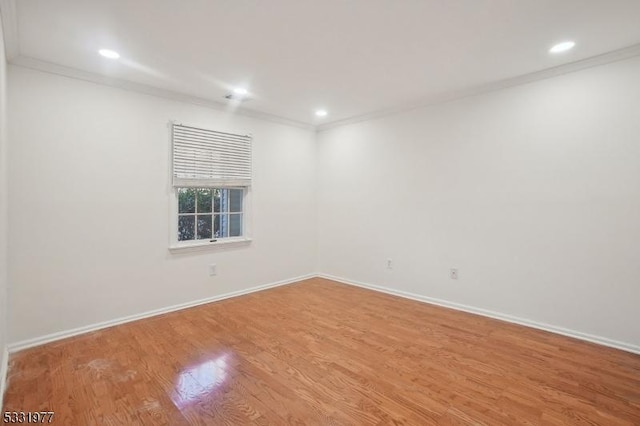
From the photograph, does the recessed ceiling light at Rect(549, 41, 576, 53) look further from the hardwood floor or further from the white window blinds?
the white window blinds

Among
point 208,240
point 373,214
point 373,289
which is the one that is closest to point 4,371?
point 208,240

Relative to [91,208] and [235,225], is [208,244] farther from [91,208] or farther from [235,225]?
[91,208]

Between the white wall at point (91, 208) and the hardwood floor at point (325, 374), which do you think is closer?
the hardwood floor at point (325, 374)

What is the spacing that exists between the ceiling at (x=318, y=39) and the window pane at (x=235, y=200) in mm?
1397

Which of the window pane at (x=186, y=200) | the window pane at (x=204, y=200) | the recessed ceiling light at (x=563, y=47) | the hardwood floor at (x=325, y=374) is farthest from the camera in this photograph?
the window pane at (x=204, y=200)

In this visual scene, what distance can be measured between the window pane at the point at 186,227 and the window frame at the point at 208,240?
7 cm

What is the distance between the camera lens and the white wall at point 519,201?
272 centimetres

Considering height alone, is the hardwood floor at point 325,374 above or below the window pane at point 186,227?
below

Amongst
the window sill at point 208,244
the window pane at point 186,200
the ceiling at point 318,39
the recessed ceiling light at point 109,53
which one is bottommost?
the window sill at point 208,244

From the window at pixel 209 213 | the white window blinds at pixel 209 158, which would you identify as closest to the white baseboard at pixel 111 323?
the window at pixel 209 213

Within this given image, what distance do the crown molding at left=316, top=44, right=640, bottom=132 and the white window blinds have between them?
174 cm

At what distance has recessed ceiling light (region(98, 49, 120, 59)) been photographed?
103 inches

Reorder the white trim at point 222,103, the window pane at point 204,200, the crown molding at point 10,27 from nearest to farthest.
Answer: the crown molding at point 10,27
the white trim at point 222,103
the window pane at point 204,200

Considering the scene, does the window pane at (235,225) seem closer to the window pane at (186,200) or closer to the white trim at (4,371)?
the window pane at (186,200)
